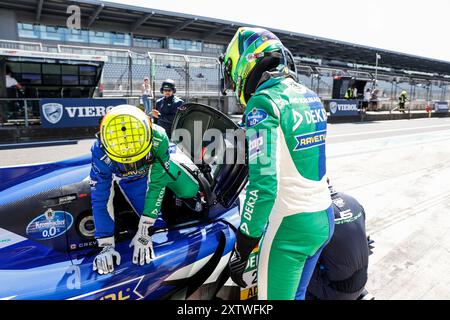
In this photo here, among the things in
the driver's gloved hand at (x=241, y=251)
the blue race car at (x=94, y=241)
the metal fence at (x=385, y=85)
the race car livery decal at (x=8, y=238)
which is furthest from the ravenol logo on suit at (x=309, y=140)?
the metal fence at (x=385, y=85)

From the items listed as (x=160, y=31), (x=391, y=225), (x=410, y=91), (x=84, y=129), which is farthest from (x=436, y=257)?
(x=160, y=31)

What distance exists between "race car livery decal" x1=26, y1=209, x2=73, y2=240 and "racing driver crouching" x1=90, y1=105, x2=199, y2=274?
0.21m

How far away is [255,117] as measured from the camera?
1429mm

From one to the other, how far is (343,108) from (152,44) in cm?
2124

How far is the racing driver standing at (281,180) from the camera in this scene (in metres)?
1.38

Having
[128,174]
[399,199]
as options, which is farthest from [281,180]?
[399,199]

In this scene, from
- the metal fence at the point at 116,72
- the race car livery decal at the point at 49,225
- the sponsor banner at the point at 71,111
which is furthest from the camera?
the metal fence at the point at 116,72

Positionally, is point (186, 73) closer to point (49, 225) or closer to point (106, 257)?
point (49, 225)

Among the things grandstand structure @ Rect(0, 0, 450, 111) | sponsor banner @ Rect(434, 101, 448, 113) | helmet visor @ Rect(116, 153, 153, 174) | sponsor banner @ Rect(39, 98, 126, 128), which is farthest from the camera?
sponsor banner @ Rect(434, 101, 448, 113)

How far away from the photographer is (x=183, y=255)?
1.96 metres

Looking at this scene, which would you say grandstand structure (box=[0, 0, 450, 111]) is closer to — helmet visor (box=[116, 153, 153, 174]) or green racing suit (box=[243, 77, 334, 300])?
helmet visor (box=[116, 153, 153, 174])

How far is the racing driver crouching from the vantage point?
1.83m

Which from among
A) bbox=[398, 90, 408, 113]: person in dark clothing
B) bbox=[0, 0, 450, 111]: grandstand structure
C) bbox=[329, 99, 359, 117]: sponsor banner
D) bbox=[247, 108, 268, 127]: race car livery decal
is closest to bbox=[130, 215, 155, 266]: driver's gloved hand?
bbox=[247, 108, 268, 127]: race car livery decal

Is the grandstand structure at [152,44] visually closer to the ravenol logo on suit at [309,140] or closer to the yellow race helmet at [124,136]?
the yellow race helmet at [124,136]
